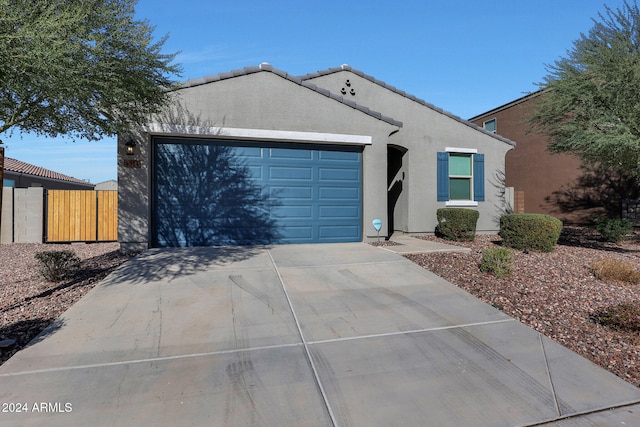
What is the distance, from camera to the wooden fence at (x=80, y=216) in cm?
1138

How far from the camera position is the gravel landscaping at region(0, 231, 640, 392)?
12.8 feet

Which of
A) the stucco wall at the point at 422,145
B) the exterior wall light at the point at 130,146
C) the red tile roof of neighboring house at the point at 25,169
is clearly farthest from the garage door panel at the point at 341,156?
the red tile roof of neighboring house at the point at 25,169

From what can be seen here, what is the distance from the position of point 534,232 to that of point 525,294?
12.9 feet

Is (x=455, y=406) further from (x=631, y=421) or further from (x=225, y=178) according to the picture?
(x=225, y=178)

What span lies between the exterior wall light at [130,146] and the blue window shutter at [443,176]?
935cm

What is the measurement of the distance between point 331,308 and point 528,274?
424 cm

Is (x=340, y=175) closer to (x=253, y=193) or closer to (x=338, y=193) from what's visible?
(x=338, y=193)

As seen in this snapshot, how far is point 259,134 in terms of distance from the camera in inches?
347

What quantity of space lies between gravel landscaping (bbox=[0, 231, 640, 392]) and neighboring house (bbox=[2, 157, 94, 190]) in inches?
621

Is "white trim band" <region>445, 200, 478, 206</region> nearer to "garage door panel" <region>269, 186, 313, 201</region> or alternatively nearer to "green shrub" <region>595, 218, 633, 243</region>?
"green shrub" <region>595, 218, 633, 243</region>

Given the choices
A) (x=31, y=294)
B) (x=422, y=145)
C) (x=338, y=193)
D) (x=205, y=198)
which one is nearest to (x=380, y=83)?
(x=422, y=145)

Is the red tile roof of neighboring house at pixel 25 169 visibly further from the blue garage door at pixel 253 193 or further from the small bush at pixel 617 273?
the small bush at pixel 617 273

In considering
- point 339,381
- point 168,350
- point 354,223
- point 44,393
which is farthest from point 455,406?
point 354,223

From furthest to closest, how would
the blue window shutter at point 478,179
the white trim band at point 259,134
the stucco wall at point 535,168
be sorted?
the stucco wall at point 535,168
the blue window shutter at point 478,179
the white trim band at point 259,134
